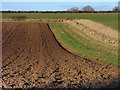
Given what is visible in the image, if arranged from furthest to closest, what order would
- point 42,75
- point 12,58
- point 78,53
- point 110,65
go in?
1. point 78,53
2. point 12,58
3. point 110,65
4. point 42,75

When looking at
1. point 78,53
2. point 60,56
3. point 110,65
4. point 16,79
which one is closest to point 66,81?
point 16,79

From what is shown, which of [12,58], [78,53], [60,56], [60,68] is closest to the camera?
[60,68]

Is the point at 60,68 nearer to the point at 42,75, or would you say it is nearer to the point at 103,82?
the point at 42,75

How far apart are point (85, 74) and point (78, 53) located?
5.68 meters

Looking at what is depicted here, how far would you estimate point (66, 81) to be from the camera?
9.54 meters

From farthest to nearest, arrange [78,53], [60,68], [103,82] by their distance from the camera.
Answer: [78,53]
[60,68]
[103,82]

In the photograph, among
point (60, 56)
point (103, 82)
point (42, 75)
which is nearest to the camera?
point (103, 82)

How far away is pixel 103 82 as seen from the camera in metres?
9.46

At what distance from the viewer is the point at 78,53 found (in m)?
16.2

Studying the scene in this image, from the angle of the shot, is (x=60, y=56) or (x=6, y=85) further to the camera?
(x=60, y=56)

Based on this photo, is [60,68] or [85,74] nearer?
[85,74]

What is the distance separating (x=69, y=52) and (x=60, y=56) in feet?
5.96

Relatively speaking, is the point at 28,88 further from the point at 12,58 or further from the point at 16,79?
the point at 12,58

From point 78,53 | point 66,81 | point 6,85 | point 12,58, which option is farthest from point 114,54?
point 6,85
